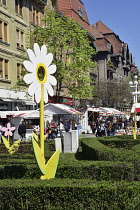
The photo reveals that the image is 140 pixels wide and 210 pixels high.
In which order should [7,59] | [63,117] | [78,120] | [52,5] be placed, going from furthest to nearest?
[52,5]
[78,120]
[63,117]
[7,59]

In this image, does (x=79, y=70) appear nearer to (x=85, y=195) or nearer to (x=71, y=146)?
(x=71, y=146)

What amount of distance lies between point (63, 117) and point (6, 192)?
26435mm

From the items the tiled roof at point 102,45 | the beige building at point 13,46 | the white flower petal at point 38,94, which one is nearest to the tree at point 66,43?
the beige building at point 13,46

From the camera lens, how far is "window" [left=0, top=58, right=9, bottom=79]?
93.3 feet

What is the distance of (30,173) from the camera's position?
8086 millimetres

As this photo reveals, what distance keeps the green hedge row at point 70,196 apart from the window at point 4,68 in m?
22.9

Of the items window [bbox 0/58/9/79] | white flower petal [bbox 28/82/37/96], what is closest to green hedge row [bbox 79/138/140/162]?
white flower petal [bbox 28/82/37/96]

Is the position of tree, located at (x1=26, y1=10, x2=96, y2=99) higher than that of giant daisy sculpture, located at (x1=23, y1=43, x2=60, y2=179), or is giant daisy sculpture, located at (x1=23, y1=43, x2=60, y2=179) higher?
tree, located at (x1=26, y1=10, x2=96, y2=99)

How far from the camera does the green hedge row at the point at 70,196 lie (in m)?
6.04

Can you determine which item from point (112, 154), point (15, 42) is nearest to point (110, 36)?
point (15, 42)

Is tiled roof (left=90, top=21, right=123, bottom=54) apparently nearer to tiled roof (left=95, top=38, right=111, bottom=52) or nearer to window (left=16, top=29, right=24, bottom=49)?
tiled roof (left=95, top=38, right=111, bottom=52)

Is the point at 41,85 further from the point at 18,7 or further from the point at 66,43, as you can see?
the point at 18,7

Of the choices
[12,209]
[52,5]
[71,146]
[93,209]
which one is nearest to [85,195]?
[93,209]

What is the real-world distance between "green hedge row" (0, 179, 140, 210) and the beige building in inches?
854
